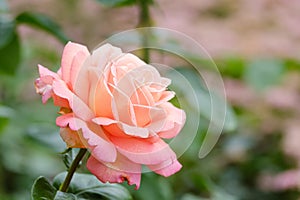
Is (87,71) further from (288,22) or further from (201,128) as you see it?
(288,22)

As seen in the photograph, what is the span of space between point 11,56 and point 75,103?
61 centimetres

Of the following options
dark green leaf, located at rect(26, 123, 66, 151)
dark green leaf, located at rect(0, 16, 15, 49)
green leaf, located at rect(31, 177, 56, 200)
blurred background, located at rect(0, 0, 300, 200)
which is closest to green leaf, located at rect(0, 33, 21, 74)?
dark green leaf, located at rect(0, 16, 15, 49)

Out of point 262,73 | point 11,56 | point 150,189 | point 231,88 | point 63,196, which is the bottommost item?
point 231,88

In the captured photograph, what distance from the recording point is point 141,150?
472mm

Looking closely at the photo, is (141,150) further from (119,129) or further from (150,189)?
(150,189)

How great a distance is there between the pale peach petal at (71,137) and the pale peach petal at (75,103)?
14 millimetres

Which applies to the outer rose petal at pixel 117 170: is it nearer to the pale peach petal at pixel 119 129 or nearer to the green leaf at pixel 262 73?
the pale peach petal at pixel 119 129

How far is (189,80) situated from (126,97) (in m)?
0.63

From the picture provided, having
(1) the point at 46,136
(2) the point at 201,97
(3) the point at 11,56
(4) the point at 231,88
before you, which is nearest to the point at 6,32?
(3) the point at 11,56

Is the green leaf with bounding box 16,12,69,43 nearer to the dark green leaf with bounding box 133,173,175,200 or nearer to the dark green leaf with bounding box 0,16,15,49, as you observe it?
the dark green leaf with bounding box 0,16,15,49

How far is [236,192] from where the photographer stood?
1.74 metres

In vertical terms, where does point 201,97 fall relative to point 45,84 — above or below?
below

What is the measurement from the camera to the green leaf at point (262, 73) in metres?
1.40

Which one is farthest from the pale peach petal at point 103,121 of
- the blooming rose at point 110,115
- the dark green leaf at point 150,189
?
the dark green leaf at point 150,189
